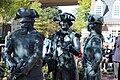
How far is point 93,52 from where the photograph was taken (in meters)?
5.56

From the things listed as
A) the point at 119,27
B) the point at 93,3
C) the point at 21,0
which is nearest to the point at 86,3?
the point at 93,3

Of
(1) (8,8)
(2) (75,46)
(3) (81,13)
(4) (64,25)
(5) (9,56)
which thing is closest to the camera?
(5) (9,56)

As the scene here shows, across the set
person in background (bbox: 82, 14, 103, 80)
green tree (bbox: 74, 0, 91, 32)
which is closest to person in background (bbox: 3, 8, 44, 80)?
person in background (bbox: 82, 14, 103, 80)

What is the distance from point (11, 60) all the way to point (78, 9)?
103 feet

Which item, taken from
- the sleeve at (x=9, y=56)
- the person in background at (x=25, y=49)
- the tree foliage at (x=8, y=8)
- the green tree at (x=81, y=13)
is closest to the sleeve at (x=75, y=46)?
the person in background at (x=25, y=49)

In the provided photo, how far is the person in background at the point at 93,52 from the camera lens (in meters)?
5.54

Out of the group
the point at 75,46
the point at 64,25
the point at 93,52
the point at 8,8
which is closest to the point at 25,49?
the point at 75,46

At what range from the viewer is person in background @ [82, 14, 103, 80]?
18.2ft

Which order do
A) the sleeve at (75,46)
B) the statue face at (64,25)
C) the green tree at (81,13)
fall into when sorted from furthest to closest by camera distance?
1. the green tree at (81,13)
2. the statue face at (64,25)
3. the sleeve at (75,46)

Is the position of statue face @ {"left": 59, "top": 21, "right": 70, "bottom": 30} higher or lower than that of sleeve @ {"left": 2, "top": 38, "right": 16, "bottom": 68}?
higher

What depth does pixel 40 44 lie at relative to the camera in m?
4.53

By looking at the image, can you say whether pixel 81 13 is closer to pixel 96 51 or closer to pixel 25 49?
pixel 96 51

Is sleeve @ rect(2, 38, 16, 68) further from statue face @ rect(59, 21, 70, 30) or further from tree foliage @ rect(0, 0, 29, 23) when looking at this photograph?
tree foliage @ rect(0, 0, 29, 23)

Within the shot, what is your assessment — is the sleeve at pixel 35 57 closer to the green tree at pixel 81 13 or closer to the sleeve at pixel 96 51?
the sleeve at pixel 96 51
